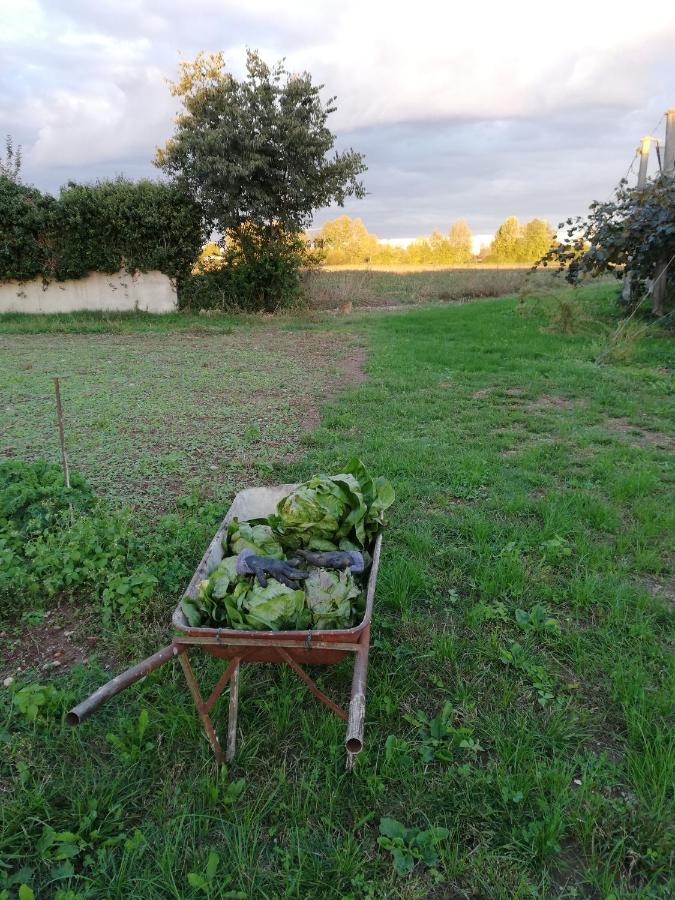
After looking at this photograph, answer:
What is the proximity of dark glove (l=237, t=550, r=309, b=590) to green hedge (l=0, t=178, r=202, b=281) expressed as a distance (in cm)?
1402

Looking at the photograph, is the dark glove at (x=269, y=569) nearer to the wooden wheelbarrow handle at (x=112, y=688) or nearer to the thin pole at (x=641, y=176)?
the wooden wheelbarrow handle at (x=112, y=688)

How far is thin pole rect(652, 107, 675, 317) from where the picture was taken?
439 inches

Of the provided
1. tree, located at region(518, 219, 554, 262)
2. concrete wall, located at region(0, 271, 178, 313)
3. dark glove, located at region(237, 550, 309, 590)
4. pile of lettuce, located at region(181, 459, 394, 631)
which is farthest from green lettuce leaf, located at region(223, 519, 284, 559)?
tree, located at region(518, 219, 554, 262)

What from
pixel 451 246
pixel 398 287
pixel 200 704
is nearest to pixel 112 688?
pixel 200 704

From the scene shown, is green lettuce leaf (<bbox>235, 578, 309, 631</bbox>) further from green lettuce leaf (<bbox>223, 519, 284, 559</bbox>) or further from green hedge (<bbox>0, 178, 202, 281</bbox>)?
green hedge (<bbox>0, 178, 202, 281</bbox>)

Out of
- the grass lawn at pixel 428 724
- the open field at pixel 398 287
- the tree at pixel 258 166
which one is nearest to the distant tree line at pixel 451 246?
the open field at pixel 398 287

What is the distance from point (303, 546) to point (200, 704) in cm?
75

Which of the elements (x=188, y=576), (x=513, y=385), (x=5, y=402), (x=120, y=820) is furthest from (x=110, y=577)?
(x=513, y=385)

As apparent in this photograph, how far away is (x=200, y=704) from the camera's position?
1.98m

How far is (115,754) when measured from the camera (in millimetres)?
2131

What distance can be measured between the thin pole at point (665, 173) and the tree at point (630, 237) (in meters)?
0.04

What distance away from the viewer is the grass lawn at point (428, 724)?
5.81 ft

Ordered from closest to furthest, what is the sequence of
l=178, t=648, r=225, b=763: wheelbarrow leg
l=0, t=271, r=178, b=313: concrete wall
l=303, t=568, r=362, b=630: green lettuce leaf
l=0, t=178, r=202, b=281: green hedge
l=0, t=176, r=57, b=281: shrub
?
l=178, t=648, r=225, b=763: wheelbarrow leg
l=303, t=568, r=362, b=630: green lettuce leaf
l=0, t=176, r=57, b=281: shrub
l=0, t=178, r=202, b=281: green hedge
l=0, t=271, r=178, b=313: concrete wall

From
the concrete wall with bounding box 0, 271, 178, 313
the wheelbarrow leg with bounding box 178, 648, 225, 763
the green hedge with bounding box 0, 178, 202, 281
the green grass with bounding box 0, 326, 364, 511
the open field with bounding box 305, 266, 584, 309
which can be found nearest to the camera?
the wheelbarrow leg with bounding box 178, 648, 225, 763
